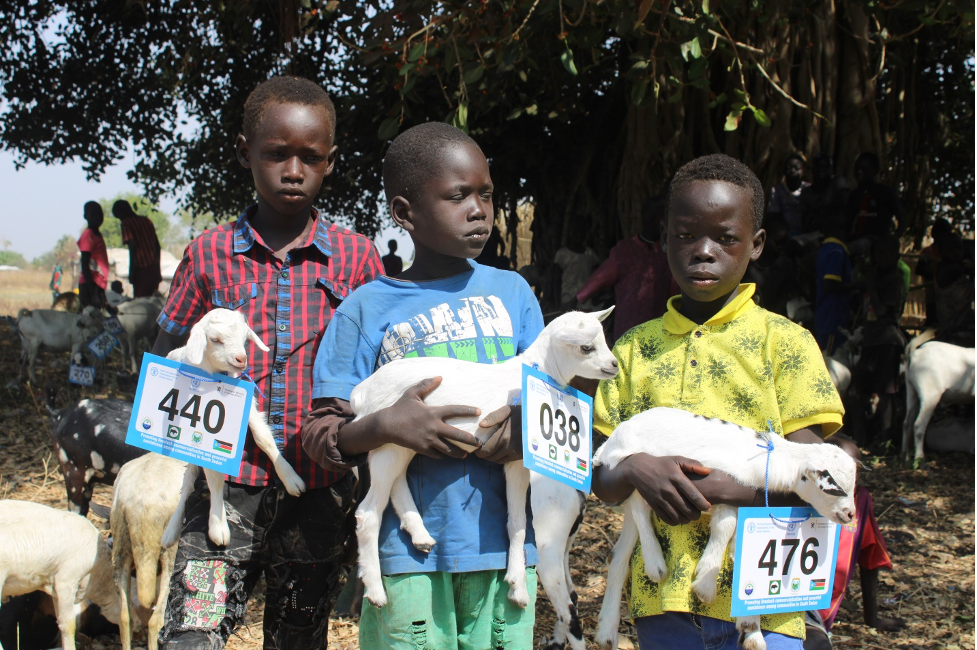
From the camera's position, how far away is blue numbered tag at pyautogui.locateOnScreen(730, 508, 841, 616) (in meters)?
1.86

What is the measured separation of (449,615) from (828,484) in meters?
0.95

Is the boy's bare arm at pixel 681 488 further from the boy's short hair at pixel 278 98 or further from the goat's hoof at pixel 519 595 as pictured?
the boy's short hair at pixel 278 98

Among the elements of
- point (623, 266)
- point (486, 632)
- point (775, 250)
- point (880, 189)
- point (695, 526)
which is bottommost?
Answer: point (486, 632)

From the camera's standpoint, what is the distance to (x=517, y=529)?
203 centimetres

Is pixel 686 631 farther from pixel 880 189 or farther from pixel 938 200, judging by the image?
pixel 938 200

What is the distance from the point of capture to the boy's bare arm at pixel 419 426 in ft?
6.19

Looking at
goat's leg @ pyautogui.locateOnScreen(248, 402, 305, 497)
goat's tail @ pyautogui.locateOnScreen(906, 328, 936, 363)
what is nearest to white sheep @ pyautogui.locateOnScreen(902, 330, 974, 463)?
goat's tail @ pyautogui.locateOnScreen(906, 328, 936, 363)

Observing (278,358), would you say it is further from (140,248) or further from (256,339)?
(140,248)

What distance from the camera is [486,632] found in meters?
2.03

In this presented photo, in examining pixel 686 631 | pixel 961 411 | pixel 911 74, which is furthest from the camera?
pixel 911 74

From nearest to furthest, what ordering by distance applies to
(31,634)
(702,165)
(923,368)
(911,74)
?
1. (702,165)
2. (31,634)
3. (923,368)
4. (911,74)

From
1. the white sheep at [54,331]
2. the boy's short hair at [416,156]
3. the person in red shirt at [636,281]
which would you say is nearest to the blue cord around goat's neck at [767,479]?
the boy's short hair at [416,156]

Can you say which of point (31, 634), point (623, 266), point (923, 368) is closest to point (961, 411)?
point (923, 368)

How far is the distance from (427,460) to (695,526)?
69cm
